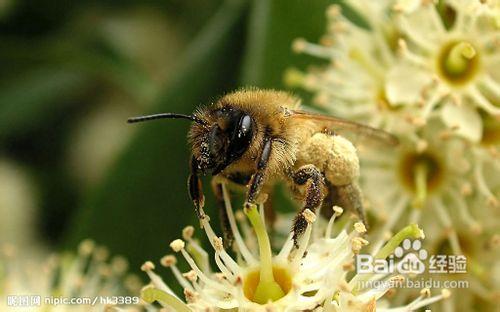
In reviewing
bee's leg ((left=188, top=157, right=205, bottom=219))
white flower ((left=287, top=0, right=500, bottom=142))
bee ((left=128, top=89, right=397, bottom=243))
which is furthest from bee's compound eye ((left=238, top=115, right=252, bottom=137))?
white flower ((left=287, top=0, right=500, bottom=142))

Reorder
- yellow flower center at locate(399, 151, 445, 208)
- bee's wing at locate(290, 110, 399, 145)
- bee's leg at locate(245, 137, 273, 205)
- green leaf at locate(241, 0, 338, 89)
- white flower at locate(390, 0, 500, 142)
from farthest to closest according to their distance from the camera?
green leaf at locate(241, 0, 338, 89) → yellow flower center at locate(399, 151, 445, 208) → white flower at locate(390, 0, 500, 142) → bee's wing at locate(290, 110, 399, 145) → bee's leg at locate(245, 137, 273, 205)

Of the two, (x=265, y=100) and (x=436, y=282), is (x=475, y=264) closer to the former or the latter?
(x=436, y=282)

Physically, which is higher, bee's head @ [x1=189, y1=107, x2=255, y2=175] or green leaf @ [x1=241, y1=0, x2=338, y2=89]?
green leaf @ [x1=241, y1=0, x2=338, y2=89]

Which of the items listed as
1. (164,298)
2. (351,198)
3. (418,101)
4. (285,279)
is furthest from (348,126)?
(164,298)

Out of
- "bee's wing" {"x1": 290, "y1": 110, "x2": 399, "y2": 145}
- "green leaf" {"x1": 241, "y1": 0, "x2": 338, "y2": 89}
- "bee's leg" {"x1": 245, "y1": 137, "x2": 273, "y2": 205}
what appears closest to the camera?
"bee's leg" {"x1": 245, "y1": 137, "x2": 273, "y2": 205}

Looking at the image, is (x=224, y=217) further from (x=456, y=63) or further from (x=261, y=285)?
(x=456, y=63)

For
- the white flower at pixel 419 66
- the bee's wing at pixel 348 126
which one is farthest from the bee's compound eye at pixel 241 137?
the white flower at pixel 419 66

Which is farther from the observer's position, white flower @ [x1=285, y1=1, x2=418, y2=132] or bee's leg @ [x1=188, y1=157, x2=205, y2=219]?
white flower @ [x1=285, y1=1, x2=418, y2=132]

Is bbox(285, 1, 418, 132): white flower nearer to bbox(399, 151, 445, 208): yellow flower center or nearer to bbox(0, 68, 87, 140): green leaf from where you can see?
bbox(399, 151, 445, 208): yellow flower center

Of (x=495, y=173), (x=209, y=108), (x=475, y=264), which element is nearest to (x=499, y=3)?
(x=495, y=173)
